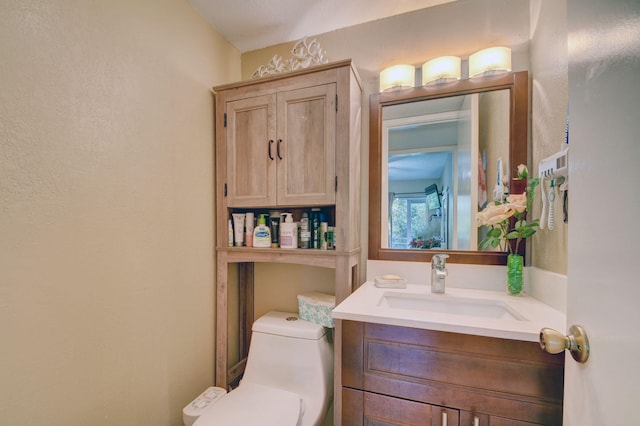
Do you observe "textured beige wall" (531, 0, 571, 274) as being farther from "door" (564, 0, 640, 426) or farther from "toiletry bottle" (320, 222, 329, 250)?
"toiletry bottle" (320, 222, 329, 250)

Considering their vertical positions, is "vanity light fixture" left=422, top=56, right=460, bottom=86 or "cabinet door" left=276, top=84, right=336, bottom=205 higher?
"vanity light fixture" left=422, top=56, right=460, bottom=86

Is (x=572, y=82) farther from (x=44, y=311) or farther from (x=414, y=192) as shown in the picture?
(x=44, y=311)

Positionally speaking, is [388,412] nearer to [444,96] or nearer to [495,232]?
[495,232]

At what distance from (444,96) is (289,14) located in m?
0.97

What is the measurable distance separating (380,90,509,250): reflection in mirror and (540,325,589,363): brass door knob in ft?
2.84

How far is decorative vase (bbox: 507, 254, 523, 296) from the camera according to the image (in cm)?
121

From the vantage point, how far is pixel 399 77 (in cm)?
147

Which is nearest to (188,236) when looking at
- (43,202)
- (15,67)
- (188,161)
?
(188,161)

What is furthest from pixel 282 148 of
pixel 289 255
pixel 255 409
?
pixel 255 409

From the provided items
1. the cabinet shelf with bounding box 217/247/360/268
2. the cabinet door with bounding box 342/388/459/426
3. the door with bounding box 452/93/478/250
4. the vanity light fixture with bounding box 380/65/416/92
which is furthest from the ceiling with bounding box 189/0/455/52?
the cabinet door with bounding box 342/388/459/426

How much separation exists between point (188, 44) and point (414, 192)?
142cm

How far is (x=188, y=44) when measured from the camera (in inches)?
57.3

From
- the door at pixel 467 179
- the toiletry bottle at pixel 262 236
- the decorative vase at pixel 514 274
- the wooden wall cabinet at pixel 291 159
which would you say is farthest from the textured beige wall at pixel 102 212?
the decorative vase at pixel 514 274

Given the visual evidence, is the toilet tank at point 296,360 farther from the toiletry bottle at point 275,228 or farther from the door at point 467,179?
the door at point 467,179
